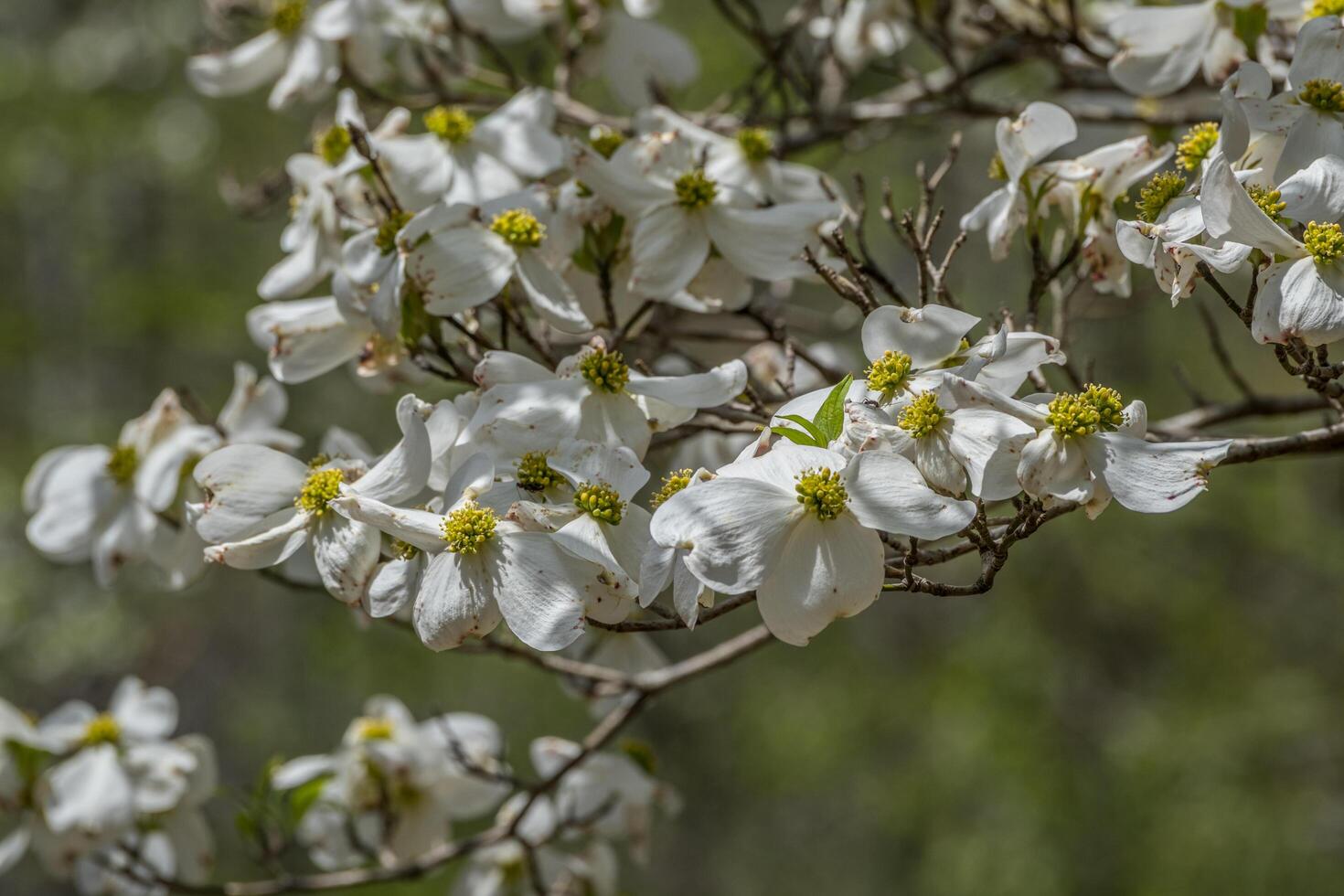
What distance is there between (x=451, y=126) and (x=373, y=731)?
2.62ft

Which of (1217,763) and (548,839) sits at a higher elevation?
(548,839)

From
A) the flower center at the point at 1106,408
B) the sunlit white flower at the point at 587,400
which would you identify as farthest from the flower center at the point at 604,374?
the flower center at the point at 1106,408

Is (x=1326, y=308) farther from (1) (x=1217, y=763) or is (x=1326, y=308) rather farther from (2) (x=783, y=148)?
(1) (x=1217, y=763)

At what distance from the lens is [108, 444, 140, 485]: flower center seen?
129 centimetres

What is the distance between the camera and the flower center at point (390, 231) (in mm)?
1022

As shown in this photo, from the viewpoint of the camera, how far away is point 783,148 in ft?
5.00

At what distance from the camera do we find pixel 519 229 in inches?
39.5

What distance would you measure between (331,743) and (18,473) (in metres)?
2.14

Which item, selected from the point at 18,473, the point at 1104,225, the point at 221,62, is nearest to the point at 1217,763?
the point at 1104,225

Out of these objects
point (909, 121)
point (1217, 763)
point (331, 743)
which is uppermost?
point (909, 121)

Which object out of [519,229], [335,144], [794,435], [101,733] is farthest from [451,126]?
[101,733]

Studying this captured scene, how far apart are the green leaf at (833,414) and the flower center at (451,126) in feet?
2.06

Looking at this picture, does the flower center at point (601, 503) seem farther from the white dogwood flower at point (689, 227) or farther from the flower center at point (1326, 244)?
the flower center at point (1326, 244)

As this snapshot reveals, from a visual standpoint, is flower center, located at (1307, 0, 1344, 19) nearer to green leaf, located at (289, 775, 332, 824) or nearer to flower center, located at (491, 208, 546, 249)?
flower center, located at (491, 208, 546, 249)
